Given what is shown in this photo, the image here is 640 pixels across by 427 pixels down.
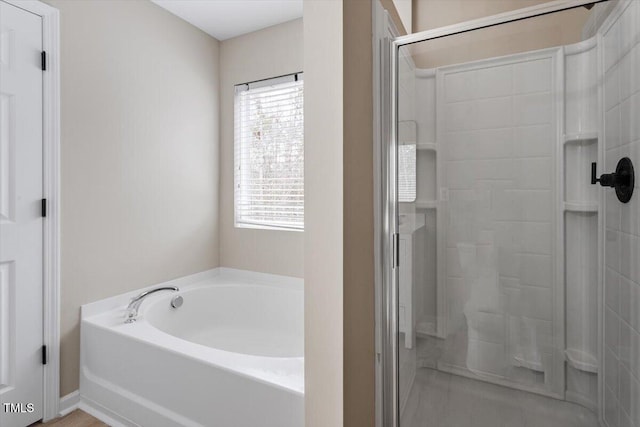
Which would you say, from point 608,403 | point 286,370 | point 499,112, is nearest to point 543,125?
point 499,112

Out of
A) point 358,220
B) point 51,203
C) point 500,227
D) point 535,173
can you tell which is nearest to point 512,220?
point 500,227

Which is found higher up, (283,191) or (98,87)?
(98,87)

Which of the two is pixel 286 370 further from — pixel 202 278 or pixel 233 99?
pixel 233 99

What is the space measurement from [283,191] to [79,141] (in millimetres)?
1299

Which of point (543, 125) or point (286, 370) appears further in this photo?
point (286, 370)

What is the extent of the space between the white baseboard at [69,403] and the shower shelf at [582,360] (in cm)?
235

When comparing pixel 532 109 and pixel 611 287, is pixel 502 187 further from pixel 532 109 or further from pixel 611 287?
pixel 611 287

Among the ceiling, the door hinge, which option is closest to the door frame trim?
the ceiling

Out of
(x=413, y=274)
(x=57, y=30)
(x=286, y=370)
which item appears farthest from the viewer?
(x=57, y=30)

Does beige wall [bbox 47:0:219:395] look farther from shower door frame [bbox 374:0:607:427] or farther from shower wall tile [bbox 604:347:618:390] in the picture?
shower wall tile [bbox 604:347:618:390]

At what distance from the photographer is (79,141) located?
197cm

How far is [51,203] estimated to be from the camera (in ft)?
6.05

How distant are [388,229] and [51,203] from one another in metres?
1.73

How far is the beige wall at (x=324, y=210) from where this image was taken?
3.63 ft
